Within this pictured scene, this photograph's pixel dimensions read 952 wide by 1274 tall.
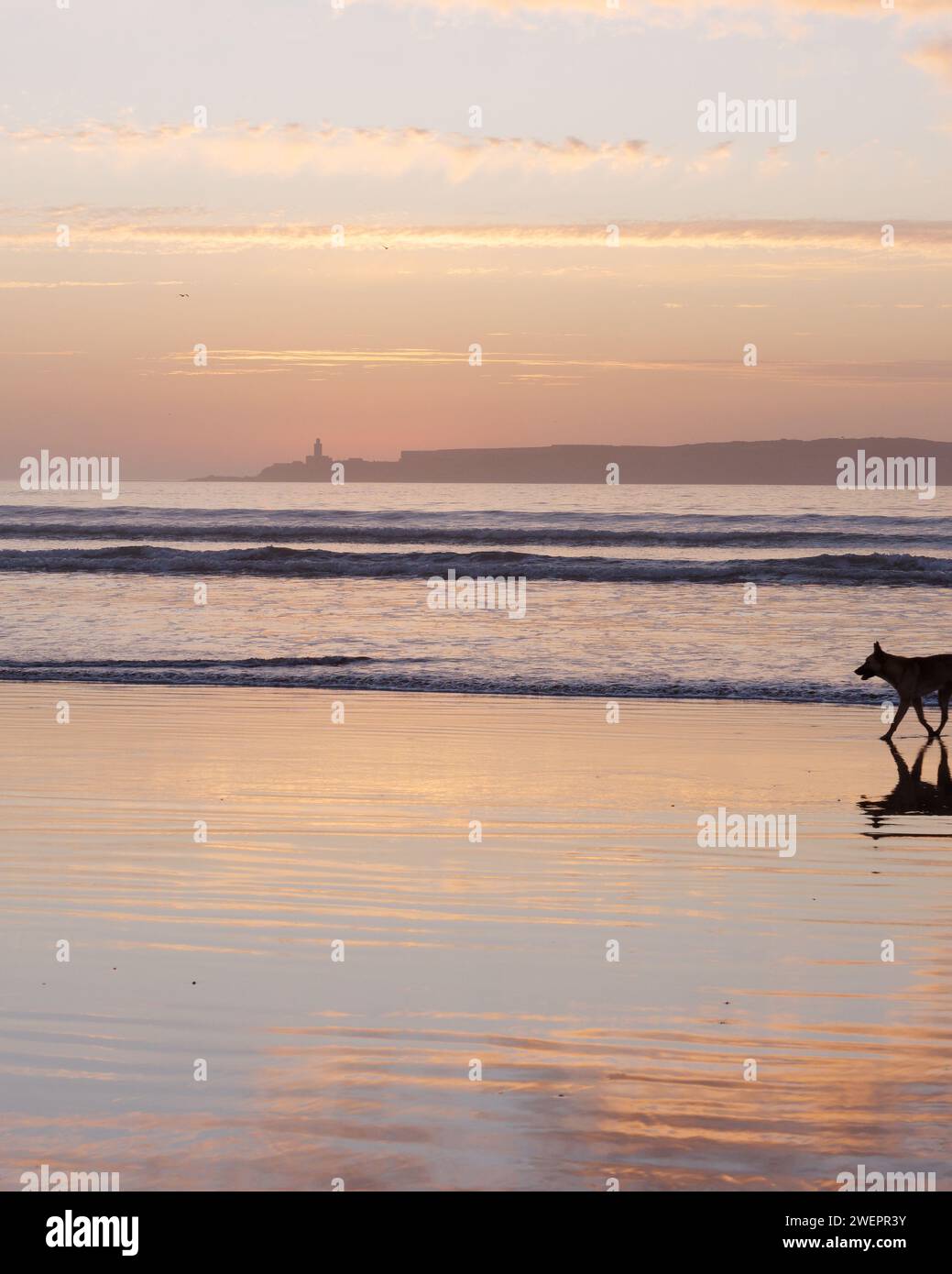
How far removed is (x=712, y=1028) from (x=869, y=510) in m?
65.0

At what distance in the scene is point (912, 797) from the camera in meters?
10.5

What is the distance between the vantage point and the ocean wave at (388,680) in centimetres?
1616

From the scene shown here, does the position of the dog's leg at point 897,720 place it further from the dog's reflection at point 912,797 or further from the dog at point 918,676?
the dog's reflection at point 912,797

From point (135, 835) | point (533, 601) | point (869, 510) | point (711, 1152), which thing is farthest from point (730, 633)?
point (869, 510)

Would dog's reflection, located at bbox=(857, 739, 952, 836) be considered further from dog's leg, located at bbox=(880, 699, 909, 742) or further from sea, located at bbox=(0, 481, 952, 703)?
sea, located at bbox=(0, 481, 952, 703)

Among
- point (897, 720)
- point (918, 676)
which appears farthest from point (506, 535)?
point (897, 720)

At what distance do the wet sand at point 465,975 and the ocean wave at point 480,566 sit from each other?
22.7 metres

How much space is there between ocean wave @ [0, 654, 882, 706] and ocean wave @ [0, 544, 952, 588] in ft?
50.0

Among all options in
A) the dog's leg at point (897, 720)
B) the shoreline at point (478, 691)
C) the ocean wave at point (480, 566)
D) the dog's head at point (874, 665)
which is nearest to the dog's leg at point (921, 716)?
the dog's leg at point (897, 720)

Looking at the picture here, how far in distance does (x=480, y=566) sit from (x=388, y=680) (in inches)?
859

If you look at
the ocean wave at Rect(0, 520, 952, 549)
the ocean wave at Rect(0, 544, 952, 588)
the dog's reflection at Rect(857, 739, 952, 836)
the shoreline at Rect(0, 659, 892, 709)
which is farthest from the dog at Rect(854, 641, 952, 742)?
the ocean wave at Rect(0, 520, 952, 549)

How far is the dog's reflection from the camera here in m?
9.80

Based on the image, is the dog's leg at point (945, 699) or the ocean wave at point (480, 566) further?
the ocean wave at point (480, 566)

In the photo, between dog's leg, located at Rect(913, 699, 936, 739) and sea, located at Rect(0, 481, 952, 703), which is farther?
sea, located at Rect(0, 481, 952, 703)
